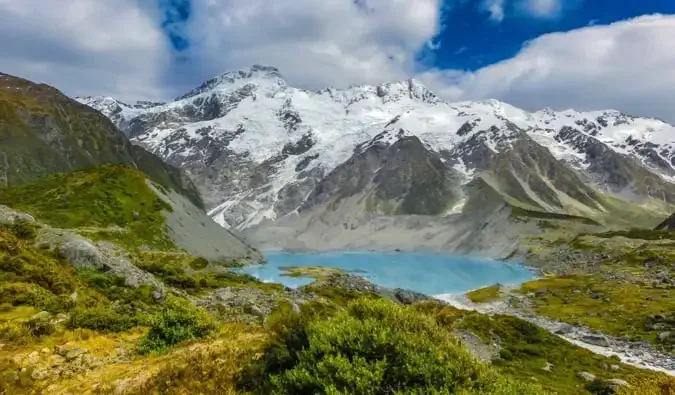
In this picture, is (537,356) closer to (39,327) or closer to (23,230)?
(39,327)

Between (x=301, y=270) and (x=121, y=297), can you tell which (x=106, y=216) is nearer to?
(x=301, y=270)

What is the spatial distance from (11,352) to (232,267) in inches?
4739

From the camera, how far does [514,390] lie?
11.2 m

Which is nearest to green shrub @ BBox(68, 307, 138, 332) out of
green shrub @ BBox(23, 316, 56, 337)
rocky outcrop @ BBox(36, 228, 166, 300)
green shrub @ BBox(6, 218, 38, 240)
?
green shrub @ BBox(23, 316, 56, 337)

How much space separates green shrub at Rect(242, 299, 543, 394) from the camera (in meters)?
11.1

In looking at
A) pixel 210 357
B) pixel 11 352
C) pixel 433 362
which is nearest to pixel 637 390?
pixel 433 362

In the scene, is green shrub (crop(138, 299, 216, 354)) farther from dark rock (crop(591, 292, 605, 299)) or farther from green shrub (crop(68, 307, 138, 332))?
dark rock (crop(591, 292, 605, 299))

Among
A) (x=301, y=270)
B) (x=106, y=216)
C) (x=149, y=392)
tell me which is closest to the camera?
(x=149, y=392)

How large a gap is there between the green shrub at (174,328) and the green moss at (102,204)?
8568 cm

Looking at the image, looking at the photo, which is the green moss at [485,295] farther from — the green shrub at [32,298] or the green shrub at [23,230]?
the green shrub at [32,298]

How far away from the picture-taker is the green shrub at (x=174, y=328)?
17250 millimetres

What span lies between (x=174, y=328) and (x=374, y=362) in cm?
912

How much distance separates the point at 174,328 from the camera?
17938 mm

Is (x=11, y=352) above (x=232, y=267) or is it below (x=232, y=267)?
above
